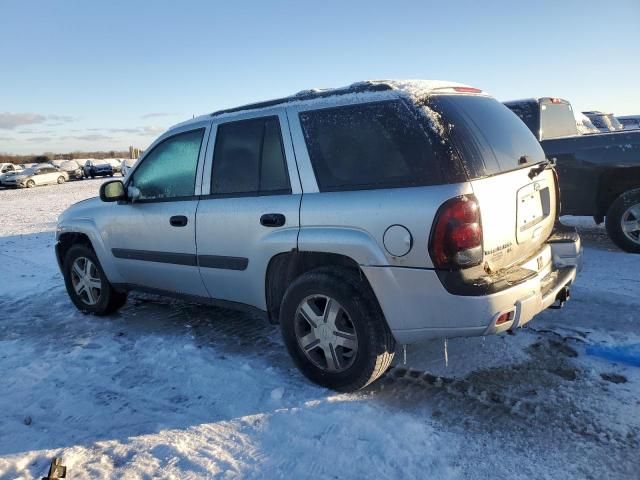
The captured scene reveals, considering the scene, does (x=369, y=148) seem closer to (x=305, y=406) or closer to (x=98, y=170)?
(x=305, y=406)

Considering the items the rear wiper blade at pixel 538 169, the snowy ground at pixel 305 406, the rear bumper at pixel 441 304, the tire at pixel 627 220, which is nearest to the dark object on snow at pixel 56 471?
the snowy ground at pixel 305 406

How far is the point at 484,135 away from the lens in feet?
10.1

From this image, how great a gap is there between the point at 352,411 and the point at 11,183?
3313 centimetres

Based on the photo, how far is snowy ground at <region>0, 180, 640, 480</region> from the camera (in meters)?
2.53

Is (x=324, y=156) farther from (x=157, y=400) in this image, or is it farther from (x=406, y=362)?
(x=157, y=400)

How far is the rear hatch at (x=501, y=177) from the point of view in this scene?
2793 mm

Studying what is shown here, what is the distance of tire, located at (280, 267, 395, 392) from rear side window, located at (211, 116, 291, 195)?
0.69 m

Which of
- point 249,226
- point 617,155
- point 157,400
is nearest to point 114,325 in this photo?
point 157,400

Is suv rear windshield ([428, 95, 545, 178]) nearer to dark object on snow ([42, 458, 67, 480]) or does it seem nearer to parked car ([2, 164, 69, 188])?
dark object on snow ([42, 458, 67, 480])

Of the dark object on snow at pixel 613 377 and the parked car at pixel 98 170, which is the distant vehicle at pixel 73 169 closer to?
the parked car at pixel 98 170

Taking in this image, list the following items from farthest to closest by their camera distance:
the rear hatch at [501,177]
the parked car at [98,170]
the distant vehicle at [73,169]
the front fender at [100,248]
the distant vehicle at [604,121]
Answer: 1. the parked car at [98,170]
2. the distant vehicle at [73,169]
3. the distant vehicle at [604,121]
4. the front fender at [100,248]
5. the rear hatch at [501,177]

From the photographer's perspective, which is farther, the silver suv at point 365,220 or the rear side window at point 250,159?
the rear side window at point 250,159

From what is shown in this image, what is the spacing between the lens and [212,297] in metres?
3.99

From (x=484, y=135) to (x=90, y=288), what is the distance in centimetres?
403
